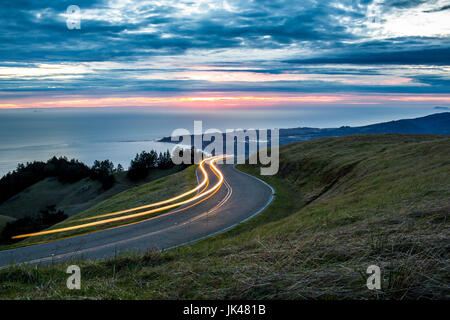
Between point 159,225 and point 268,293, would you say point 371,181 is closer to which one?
point 159,225

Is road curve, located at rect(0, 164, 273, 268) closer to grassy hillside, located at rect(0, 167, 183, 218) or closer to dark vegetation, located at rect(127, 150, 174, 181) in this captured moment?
grassy hillside, located at rect(0, 167, 183, 218)

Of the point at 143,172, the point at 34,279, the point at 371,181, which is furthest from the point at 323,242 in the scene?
the point at 143,172

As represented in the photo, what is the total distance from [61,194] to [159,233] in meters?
63.7

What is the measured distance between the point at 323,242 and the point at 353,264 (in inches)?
55.0

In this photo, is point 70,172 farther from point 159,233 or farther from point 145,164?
point 159,233

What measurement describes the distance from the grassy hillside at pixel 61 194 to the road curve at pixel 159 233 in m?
40.9

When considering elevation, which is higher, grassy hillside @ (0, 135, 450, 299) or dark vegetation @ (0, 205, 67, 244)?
grassy hillside @ (0, 135, 450, 299)

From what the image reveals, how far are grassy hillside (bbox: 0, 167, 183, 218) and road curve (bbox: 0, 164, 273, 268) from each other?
1611 inches

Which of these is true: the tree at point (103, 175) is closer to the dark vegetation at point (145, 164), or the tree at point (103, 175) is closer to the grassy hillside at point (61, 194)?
the grassy hillside at point (61, 194)

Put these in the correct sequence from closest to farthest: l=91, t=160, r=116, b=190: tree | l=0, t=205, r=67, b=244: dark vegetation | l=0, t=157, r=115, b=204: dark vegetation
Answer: l=0, t=205, r=67, b=244: dark vegetation < l=91, t=160, r=116, b=190: tree < l=0, t=157, r=115, b=204: dark vegetation

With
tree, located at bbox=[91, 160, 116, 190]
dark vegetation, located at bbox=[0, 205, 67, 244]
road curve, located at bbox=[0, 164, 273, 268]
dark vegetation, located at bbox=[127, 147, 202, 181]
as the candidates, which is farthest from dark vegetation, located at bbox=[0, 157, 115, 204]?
road curve, located at bbox=[0, 164, 273, 268]

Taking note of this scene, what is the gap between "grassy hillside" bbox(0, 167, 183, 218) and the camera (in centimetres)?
6475

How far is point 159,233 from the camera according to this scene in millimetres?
19156

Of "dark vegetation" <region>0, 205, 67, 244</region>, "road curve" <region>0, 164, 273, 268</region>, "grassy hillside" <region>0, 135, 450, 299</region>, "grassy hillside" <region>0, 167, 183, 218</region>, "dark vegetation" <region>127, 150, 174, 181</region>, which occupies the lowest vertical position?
"grassy hillside" <region>0, 167, 183, 218</region>
